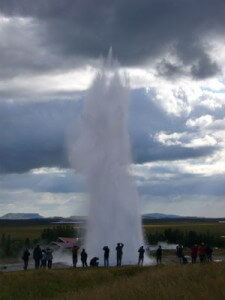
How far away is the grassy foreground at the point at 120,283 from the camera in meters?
15.6

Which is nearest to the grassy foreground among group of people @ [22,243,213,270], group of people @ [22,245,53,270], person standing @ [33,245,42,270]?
group of people @ [22,243,213,270]

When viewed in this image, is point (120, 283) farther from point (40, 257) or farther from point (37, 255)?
point (40, 257)

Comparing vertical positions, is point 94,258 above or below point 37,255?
below

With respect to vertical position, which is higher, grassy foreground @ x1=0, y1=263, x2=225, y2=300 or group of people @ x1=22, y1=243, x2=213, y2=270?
group of people @ x1=22, y1=243, x2=213, y2=270

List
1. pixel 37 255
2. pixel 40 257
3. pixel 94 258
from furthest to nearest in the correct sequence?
pixel 40 257, pixel 37 255, pixel 94 258

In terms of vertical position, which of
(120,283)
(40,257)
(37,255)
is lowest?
(120,283)

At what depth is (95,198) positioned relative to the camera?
4159 centimetres

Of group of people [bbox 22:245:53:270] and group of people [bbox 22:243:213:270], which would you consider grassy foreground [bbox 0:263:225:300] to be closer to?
group of people [bbox 22:243:213:270]

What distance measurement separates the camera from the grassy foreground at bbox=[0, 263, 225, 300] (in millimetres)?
15570

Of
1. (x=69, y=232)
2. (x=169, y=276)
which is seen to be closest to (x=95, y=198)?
(x=169, y=276)

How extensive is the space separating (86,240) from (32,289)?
1592 cm

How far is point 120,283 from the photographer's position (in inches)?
830

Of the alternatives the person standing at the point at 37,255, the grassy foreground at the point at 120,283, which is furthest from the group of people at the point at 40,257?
the grassy foreground at the point at 120,283

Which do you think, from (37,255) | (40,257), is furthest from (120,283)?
(40,257)
